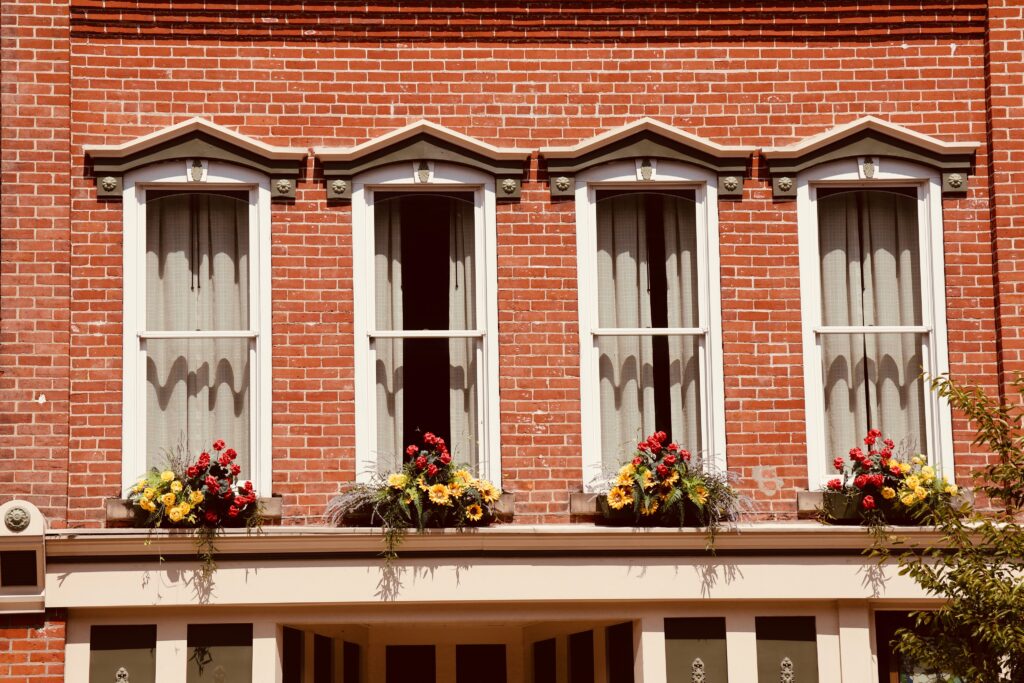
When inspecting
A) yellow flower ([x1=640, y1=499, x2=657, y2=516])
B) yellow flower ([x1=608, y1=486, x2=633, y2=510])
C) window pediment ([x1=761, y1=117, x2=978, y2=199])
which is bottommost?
yellow flower ([x1=640, y1=499, x2=657, y2=516])

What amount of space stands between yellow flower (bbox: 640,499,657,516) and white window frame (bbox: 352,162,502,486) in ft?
3.78

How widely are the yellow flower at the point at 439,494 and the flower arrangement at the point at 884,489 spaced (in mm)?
2813

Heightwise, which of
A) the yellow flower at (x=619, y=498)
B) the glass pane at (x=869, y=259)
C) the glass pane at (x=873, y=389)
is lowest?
the yellow flower at (x=619, y=498)

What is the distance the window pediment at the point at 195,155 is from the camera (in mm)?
11750

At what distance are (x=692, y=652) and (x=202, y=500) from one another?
369cm

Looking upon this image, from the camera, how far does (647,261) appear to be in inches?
481

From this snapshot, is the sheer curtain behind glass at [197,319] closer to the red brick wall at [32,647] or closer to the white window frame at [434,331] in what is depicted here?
the white window frame at [434,331]

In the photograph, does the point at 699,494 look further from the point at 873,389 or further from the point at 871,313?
the point at 871,313

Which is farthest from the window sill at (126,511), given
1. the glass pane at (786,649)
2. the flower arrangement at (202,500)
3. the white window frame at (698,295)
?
the glass pane at (786,649)

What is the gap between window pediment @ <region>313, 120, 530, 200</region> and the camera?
11.9m

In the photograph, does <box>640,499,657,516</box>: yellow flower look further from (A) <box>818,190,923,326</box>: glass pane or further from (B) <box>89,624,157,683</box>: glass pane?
(B) <box>89,624,157,683</box>: glass pane

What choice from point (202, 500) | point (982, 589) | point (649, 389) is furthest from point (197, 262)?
point (982, 589)

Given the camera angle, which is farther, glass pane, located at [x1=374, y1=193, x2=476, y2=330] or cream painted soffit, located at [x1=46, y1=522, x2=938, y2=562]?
glass pane, located at [x1=374, y1=193, x2=476, y2=330]

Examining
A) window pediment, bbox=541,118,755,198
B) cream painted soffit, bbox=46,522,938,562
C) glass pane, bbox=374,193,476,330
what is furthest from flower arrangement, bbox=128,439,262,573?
window pediment, bbox=541,118,755,198
